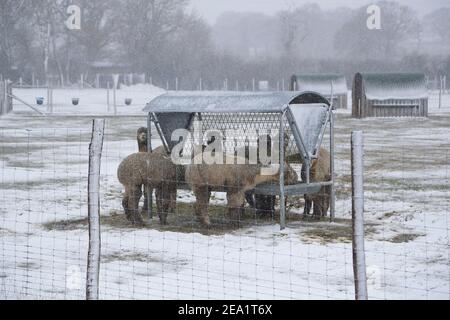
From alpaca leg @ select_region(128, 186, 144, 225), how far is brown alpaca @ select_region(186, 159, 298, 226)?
741mm

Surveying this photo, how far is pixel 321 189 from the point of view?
12.0 m

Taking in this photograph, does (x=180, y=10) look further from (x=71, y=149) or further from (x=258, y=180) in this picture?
(x=258, y=180)

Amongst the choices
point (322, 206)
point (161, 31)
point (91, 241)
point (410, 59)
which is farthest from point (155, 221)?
point (161, 31)

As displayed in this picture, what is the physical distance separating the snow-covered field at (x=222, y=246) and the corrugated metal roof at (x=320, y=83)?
27.5m

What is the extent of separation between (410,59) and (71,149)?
45.5 m

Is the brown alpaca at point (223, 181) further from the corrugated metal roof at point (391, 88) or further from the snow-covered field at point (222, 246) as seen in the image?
the corrugated metal roof at point (391, 88)

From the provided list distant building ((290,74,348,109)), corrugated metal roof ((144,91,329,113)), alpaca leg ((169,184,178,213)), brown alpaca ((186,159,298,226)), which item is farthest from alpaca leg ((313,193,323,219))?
distant building ((290,74,348,109))

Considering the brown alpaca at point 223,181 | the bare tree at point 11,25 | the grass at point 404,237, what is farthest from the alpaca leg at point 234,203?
the bare tree at point 11,25

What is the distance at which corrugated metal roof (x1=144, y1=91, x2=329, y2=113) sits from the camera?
440 inches

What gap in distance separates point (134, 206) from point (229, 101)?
1.98 metres

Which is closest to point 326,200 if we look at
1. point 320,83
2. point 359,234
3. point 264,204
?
point 264,204

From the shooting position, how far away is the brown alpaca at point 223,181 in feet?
36.7

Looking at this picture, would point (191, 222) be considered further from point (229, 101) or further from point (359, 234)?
point (359, 234)

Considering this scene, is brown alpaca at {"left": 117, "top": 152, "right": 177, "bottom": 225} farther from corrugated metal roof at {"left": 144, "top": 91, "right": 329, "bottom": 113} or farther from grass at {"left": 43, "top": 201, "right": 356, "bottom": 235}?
corrugated metal roof at {"left": 144, "top": 91, "right": 329, "bottom": 113}
